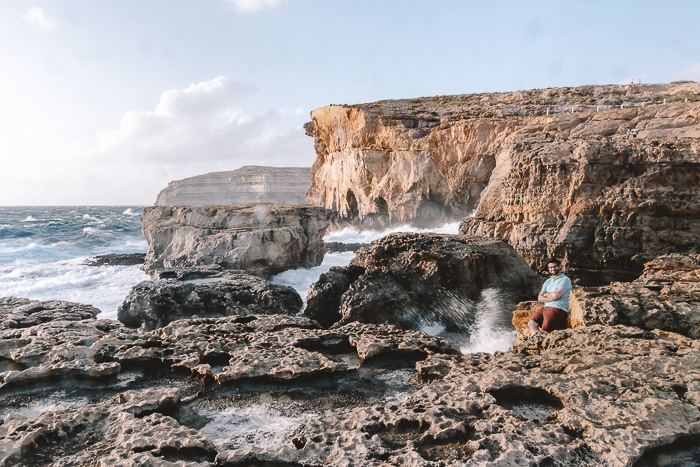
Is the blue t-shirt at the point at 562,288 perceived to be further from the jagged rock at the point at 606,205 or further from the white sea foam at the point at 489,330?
the jagged rock at the point at 606,205

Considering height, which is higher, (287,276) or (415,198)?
(415,198)

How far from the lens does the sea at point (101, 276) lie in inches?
265

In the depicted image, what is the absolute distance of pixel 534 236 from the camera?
31.8 ft

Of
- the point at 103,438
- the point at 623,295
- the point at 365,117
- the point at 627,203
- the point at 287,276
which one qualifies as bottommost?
the point at 287,276

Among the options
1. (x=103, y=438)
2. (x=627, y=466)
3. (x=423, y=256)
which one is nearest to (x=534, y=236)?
(x=423, y=256)

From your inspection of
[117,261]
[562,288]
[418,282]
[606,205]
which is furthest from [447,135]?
[562,288]

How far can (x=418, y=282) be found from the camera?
7.11 meters

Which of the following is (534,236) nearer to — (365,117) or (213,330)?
(213,330)

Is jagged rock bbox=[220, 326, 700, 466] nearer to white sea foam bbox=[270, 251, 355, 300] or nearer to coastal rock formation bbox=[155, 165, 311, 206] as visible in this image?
white sea foam bbox=[270, 251, 355, 300]

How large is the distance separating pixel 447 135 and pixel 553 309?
90.7 feet

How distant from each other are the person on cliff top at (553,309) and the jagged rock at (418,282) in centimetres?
162

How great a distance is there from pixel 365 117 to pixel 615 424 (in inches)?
1296

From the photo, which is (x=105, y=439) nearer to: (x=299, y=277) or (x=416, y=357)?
(x=416, y=357)

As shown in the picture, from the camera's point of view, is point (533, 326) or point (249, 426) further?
point (533, 326)
